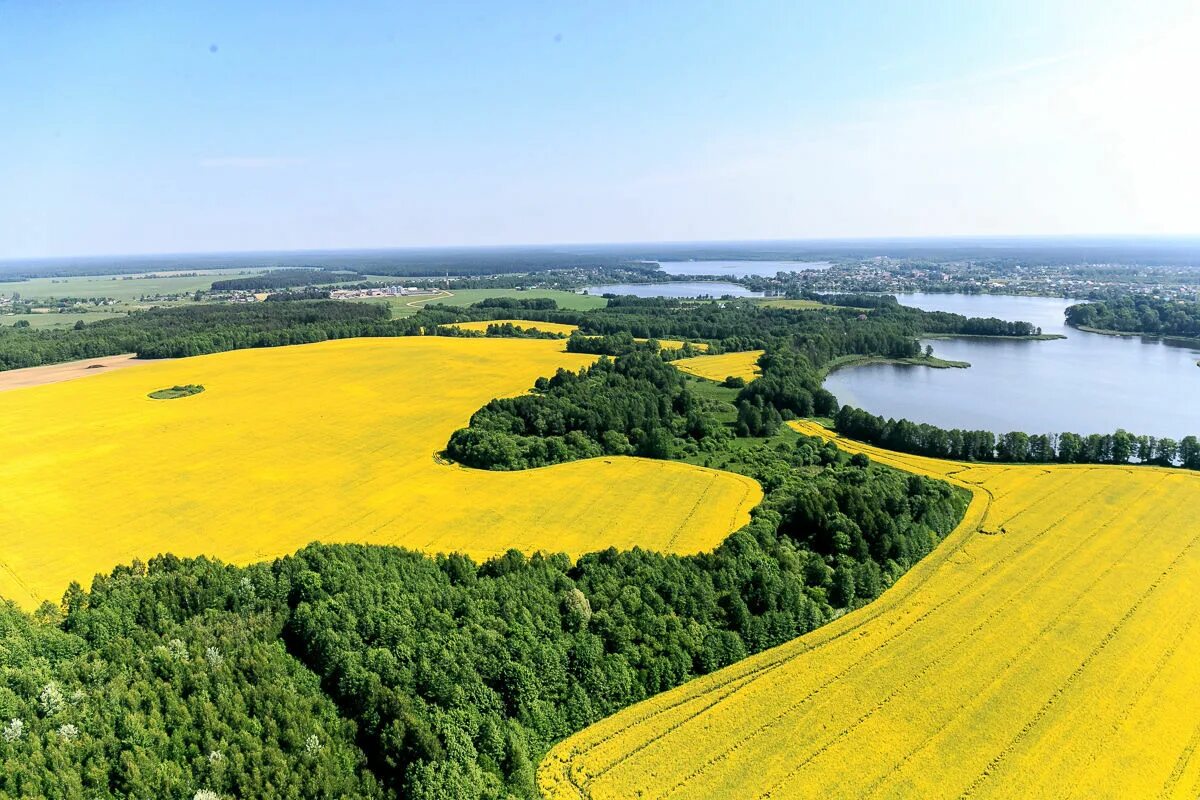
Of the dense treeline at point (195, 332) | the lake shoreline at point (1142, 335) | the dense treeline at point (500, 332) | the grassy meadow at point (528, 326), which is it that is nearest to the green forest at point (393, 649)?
the dense treeline at point (500, 332)

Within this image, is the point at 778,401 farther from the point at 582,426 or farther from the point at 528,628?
the point at 528,628

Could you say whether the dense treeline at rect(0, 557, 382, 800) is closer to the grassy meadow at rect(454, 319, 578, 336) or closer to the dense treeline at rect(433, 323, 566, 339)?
the dense treeline at rect(433, 323, 566, 339)

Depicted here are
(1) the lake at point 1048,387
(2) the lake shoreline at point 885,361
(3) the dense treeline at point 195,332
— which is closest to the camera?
(1) the lake at point 1048,387

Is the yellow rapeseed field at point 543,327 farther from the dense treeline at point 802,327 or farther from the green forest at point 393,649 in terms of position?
the green forest at point 393,649

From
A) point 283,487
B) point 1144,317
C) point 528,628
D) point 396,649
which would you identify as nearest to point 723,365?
point 283,487

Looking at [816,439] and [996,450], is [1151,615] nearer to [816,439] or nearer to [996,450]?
[996,450]

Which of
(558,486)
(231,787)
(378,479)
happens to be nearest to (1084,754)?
(231,787)

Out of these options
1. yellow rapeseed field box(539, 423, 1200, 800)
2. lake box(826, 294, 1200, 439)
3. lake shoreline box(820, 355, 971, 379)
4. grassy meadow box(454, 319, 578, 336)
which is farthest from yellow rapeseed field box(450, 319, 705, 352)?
yellow rapeseed field box(539, 423, 1200, 800)
